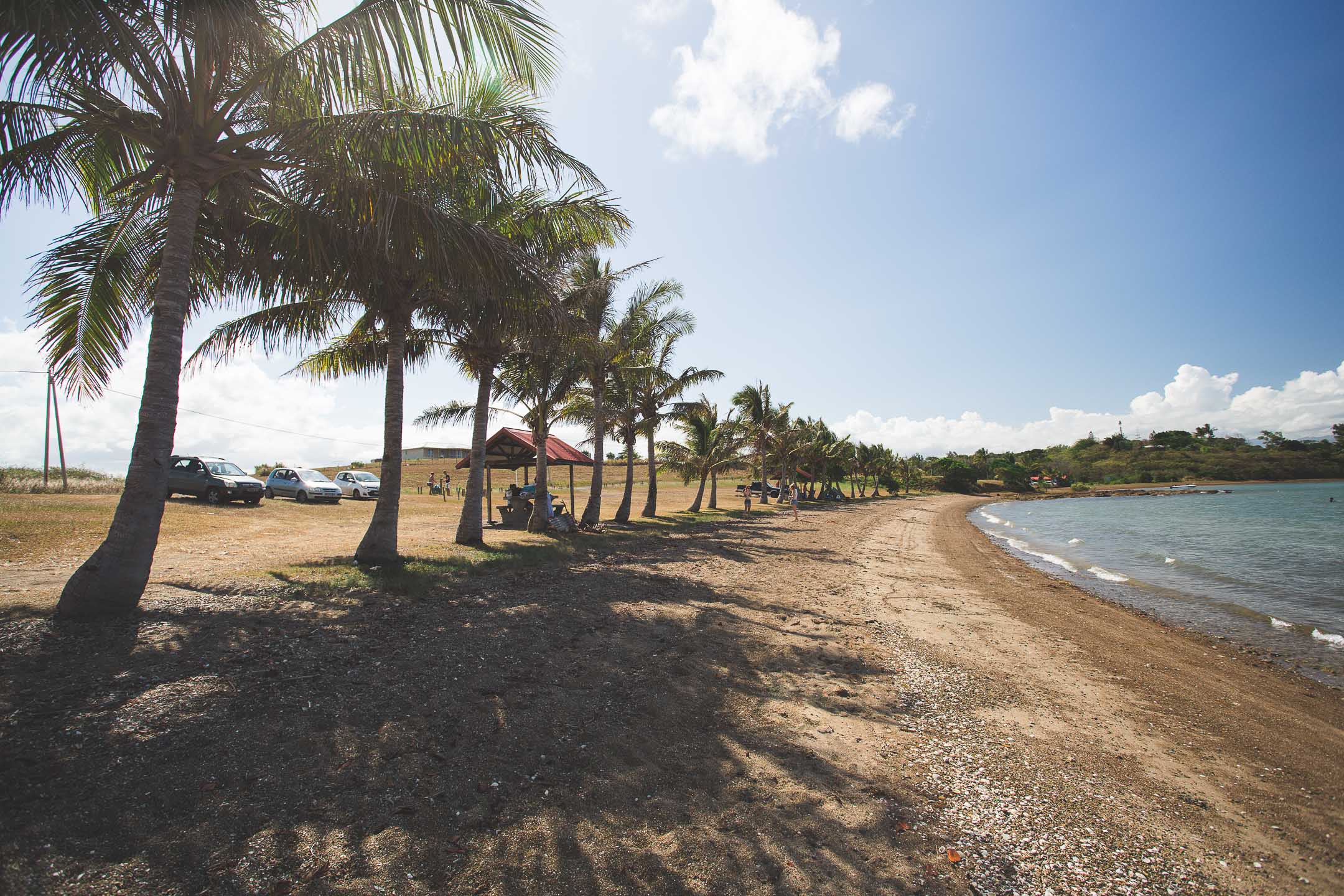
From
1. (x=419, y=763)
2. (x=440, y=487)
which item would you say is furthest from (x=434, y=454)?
(x=419, y=763)

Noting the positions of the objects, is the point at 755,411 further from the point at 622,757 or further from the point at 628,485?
the point at 622,757

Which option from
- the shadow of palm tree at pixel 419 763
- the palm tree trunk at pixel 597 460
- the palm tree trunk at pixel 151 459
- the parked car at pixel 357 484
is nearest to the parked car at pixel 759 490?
the parked car at pixel 357 484

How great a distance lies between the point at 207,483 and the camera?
823 inches

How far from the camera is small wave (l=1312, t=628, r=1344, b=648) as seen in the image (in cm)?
892

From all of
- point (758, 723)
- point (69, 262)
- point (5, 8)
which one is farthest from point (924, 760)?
point (69, 262)

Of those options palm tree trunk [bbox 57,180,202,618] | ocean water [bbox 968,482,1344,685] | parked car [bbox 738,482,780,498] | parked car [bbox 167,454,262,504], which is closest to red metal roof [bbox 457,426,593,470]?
parked car [bbox 167,454,262,504]

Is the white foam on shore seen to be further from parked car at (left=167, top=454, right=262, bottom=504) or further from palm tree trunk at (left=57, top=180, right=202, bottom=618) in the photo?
parked car at (left=167, top=454, right=262, bottom=504)

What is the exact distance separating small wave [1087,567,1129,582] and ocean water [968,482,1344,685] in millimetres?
43

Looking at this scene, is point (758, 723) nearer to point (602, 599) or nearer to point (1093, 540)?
point (602, 599)

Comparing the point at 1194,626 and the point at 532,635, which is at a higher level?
the point at 532,635

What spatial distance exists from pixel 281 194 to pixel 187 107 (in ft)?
4.34

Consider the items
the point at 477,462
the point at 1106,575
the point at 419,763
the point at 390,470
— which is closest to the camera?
the point at 419,763

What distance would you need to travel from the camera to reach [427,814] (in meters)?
3.05

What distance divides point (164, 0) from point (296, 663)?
6481 mm
